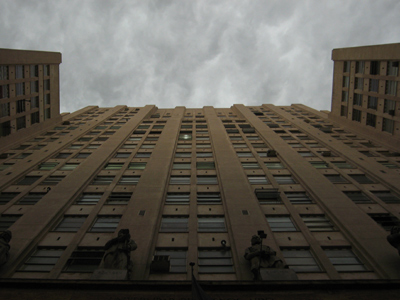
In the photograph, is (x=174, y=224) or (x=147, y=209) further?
(x=147, y=209)

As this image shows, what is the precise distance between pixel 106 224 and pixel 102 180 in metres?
6.75

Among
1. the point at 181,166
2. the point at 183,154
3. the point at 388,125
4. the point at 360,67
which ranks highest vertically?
the point at 360,67

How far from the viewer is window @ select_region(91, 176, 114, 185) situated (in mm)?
24783

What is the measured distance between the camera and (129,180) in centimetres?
2542

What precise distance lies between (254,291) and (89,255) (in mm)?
9183

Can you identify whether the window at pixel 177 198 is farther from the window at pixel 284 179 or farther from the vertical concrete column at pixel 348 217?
the vertical concrete column at pixel 348 217

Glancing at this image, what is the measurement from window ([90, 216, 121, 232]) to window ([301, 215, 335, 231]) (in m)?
12.5

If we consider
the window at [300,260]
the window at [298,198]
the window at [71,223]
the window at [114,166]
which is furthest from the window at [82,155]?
the window at [300,260]

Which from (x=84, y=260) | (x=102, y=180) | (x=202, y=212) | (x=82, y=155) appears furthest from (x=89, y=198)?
(x=82, y=155)

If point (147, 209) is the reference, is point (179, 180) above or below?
above

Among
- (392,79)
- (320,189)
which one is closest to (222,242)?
(320,189)

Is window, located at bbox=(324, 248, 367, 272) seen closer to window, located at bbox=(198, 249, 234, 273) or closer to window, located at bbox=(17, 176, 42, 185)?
window, located at bbox=(198, 249, 234, 273)

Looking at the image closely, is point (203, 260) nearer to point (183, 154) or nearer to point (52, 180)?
point (183, 154)

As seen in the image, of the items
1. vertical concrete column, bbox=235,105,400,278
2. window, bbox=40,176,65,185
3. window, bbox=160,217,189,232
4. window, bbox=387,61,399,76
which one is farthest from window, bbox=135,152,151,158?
window, bbox=387,61,399,76
